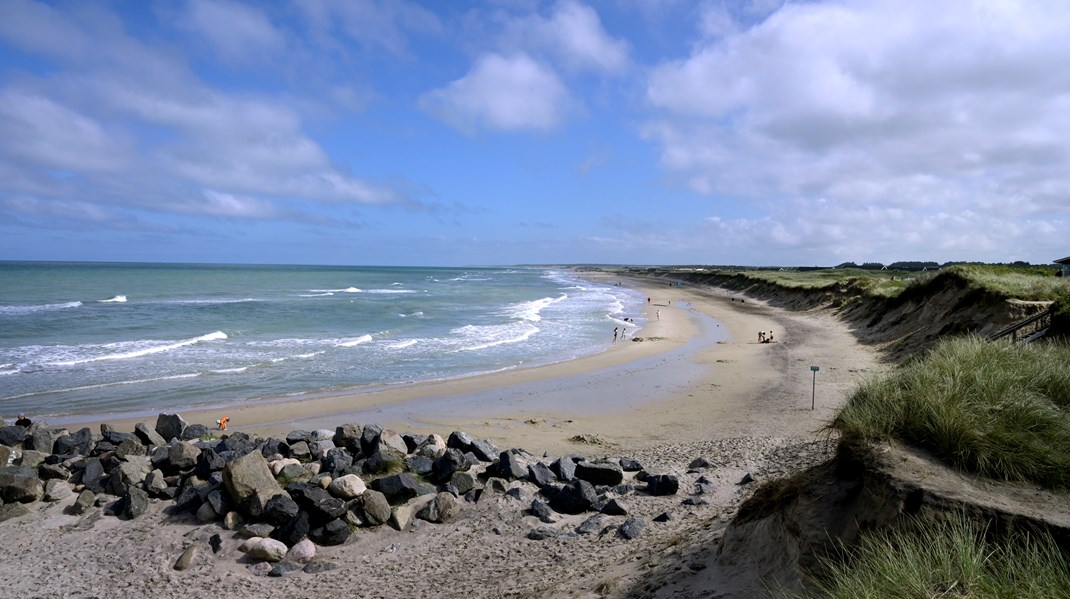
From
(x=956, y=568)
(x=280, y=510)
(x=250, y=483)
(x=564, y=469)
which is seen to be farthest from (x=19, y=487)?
(x=956, y=568)

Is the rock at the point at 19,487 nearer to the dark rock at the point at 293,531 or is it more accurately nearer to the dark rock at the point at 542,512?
the dark rock at the point at 293,531

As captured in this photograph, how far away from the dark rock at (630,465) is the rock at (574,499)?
1623mm

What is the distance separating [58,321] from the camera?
33188 mm

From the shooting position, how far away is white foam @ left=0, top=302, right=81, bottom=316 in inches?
1501

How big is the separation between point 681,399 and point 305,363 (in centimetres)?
1354

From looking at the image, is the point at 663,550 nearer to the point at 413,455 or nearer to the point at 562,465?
the point at 562,465

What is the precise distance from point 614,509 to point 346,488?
365cm

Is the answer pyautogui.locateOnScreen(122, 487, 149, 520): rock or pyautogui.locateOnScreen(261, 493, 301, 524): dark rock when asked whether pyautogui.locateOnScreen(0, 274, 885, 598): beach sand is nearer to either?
pyautogui.locateOnScreen(122, 487, 149, 520): rock

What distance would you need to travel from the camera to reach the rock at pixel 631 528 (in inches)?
288

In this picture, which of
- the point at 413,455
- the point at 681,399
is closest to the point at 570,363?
the point at 681,399

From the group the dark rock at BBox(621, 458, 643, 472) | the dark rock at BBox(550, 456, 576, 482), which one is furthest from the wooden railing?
the dark rock at BBox(550, 456, 576, 482)

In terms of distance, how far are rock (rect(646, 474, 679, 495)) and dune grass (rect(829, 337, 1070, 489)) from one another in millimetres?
3147

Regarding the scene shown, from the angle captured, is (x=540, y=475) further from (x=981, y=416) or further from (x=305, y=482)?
(x=981, y=416)

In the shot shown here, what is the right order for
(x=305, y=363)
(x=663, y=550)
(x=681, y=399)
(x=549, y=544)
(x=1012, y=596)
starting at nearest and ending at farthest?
(x=1012, y=596) < (x=663, y=550) < (x=549, y=544) < (x=681, y=399) < (x=305, y=363)
